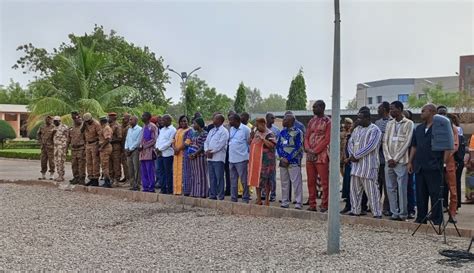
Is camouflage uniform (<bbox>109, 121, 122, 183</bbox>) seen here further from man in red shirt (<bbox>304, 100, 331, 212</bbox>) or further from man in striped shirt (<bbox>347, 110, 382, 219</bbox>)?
man in striped shirt (<bbox>347, 110, 382, 219</bbox>)

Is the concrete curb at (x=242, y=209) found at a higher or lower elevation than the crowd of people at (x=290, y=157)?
lower

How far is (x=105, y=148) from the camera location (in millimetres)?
12969

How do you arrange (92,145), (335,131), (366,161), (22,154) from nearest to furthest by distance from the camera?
(335,131) < (366,161) < (92,145) < (22,154)

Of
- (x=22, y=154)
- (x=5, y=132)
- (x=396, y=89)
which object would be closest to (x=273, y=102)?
(x=396, y=89)

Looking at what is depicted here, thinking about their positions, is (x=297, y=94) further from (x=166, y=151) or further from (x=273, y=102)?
(x=273, y=102)

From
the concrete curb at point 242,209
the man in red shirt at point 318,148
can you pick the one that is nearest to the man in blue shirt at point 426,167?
the concrete curb at point 242,209

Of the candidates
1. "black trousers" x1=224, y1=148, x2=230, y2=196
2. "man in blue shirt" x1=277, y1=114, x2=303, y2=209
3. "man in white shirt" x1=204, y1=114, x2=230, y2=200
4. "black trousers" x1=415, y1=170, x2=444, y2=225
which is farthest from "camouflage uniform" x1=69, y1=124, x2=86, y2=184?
"black trousers" x1=415, y1=170, x2=444, y2=225

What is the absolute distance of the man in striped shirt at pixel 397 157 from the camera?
833 centimetres

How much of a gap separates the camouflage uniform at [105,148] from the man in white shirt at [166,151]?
1.73 meters

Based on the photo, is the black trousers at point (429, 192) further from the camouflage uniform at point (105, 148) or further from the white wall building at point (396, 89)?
the white wall building at point (396, 89)

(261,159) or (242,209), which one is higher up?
(261,159)

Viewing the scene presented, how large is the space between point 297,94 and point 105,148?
37441 mm

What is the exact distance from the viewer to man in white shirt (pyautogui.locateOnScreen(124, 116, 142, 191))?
12.5 metres

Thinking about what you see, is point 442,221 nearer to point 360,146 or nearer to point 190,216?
point 360,146
